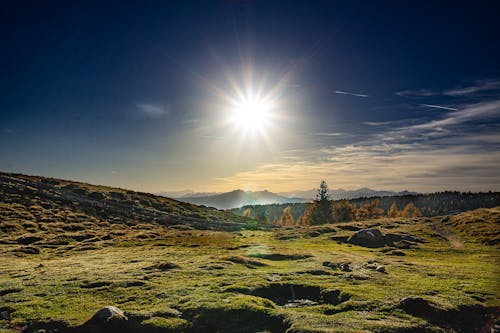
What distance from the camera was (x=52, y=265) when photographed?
46344mm

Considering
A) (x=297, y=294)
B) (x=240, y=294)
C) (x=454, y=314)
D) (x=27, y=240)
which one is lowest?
(x=297, y=294)

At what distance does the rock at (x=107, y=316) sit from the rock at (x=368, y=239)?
6893cm

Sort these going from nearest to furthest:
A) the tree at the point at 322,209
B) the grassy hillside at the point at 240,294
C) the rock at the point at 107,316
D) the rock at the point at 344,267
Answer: the grassy hillside at the point at 240,294, the rock at the point at 107,316, the rock at the point at 344,267, the tree at the point at 322,209

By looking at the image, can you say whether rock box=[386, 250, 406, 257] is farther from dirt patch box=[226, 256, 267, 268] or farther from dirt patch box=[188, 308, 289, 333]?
dirt patch box=[188, 308, 289, 333]

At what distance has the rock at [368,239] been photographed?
80.9m

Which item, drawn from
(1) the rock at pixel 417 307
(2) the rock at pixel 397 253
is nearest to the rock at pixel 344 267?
(1) the rock at pixel 417 307

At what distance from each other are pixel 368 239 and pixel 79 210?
95.9m

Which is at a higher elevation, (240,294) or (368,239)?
(240,294)

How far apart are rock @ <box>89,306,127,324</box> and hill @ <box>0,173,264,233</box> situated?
70.9m

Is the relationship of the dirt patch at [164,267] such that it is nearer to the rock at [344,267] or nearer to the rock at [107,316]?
the rock at [107,316]

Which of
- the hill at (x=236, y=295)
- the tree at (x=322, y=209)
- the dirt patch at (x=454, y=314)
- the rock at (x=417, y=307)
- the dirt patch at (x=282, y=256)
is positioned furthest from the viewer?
the tree at (x=322, y=209)

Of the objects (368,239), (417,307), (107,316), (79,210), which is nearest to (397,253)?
(368,239)

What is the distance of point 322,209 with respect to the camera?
165875 mm

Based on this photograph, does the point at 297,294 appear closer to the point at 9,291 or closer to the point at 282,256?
the point at 282,256
